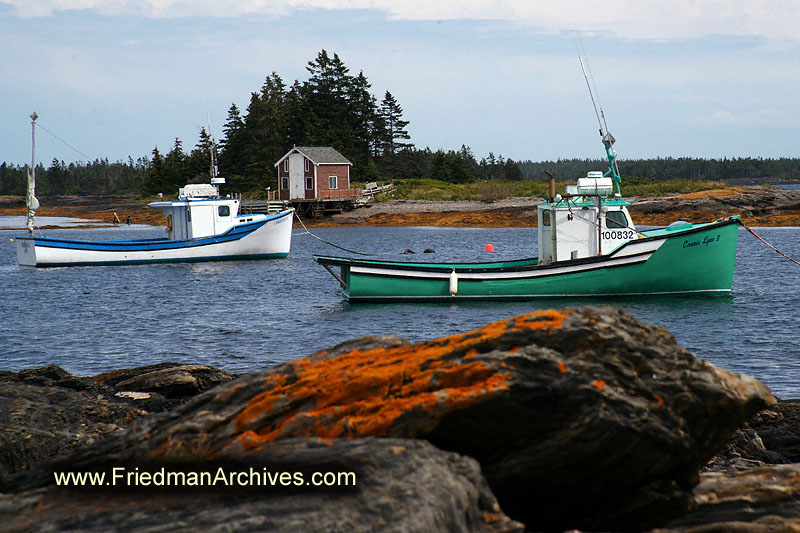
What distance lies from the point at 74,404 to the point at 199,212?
33953 mm

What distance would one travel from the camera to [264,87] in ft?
332

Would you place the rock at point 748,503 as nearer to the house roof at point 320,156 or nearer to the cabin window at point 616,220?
the cabin window at point 616,220

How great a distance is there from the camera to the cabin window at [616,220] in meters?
23.3

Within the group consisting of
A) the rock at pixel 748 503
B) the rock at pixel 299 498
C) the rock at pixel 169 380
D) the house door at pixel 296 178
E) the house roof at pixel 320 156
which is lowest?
the rock at pixel 169 380

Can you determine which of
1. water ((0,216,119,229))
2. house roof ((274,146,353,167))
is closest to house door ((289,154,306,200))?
house roof ((274,146,353,167))

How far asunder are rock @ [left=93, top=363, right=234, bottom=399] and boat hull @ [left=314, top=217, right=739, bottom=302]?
1188cm

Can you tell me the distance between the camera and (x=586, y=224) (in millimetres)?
23203

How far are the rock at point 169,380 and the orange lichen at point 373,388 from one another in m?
6.40

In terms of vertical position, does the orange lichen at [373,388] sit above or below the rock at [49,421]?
above

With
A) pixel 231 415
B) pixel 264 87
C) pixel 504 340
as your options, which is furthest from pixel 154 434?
pixel 264 87

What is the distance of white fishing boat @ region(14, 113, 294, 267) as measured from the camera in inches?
1615

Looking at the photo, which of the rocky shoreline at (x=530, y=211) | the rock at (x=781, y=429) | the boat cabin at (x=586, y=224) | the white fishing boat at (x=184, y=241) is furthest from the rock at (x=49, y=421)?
the rocky shoreline at (x=530, y=211)

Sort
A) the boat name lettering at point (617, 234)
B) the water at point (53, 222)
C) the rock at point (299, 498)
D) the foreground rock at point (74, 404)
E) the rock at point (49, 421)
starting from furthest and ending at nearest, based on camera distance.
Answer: the water at point (53, 222), the boat name lettering at point (617, 234), the foreground rock at point (74, 404), the rock at point (49, 421), the rock at point (299, 498)

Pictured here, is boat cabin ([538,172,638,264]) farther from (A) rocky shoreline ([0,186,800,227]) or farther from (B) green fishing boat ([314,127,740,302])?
(A) rocky shoreline ([0,186,800,227])
